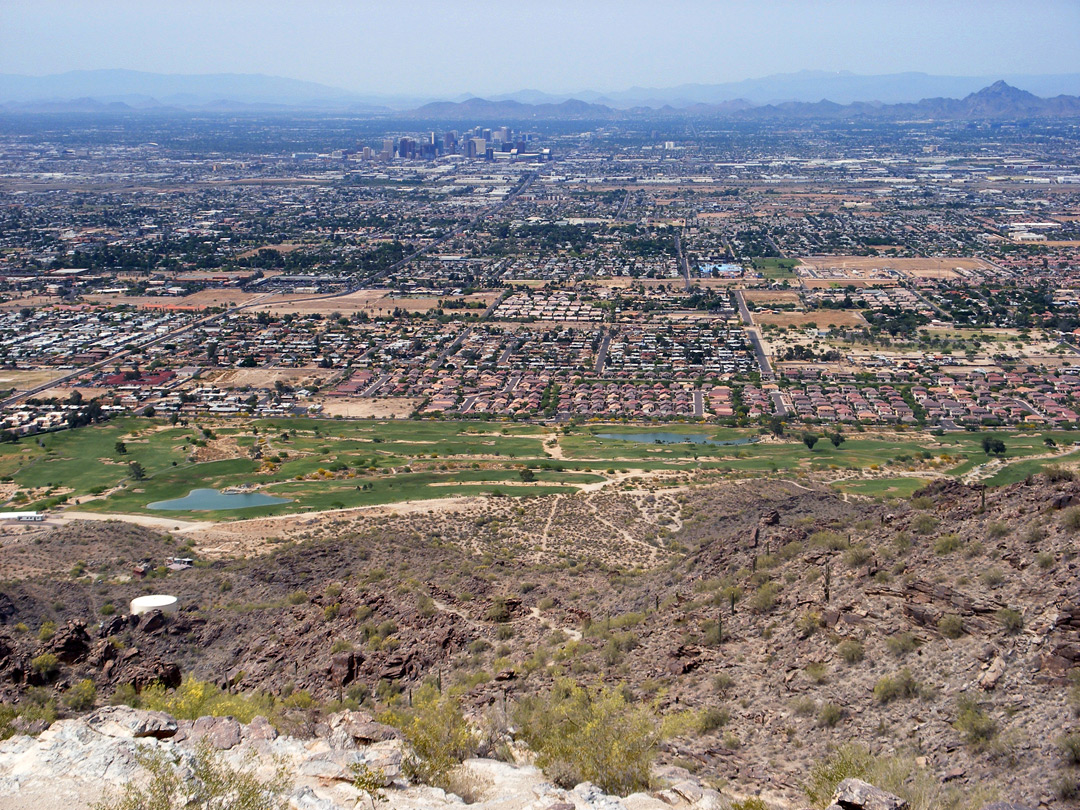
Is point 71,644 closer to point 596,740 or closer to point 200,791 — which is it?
point 200,791

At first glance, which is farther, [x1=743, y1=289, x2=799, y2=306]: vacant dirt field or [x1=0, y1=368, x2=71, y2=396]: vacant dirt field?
[x1=743, y1=289, x2=799, y2=306]: vacant dirt field

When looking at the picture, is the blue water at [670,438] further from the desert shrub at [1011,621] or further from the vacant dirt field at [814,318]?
the desert shrub at [1011,621]

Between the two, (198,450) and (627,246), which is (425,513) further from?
(627,246)

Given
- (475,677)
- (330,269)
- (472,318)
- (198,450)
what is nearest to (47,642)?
(475,677)

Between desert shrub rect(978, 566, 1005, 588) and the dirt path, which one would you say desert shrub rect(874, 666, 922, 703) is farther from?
the dirt path

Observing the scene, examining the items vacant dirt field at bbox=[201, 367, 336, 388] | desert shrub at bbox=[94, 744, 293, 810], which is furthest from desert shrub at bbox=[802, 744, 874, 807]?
vacant dirt field at bbox=[201, 367, 336, 388]

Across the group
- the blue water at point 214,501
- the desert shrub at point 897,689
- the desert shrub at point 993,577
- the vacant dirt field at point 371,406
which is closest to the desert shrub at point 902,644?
the desert shrub at point 897,689
